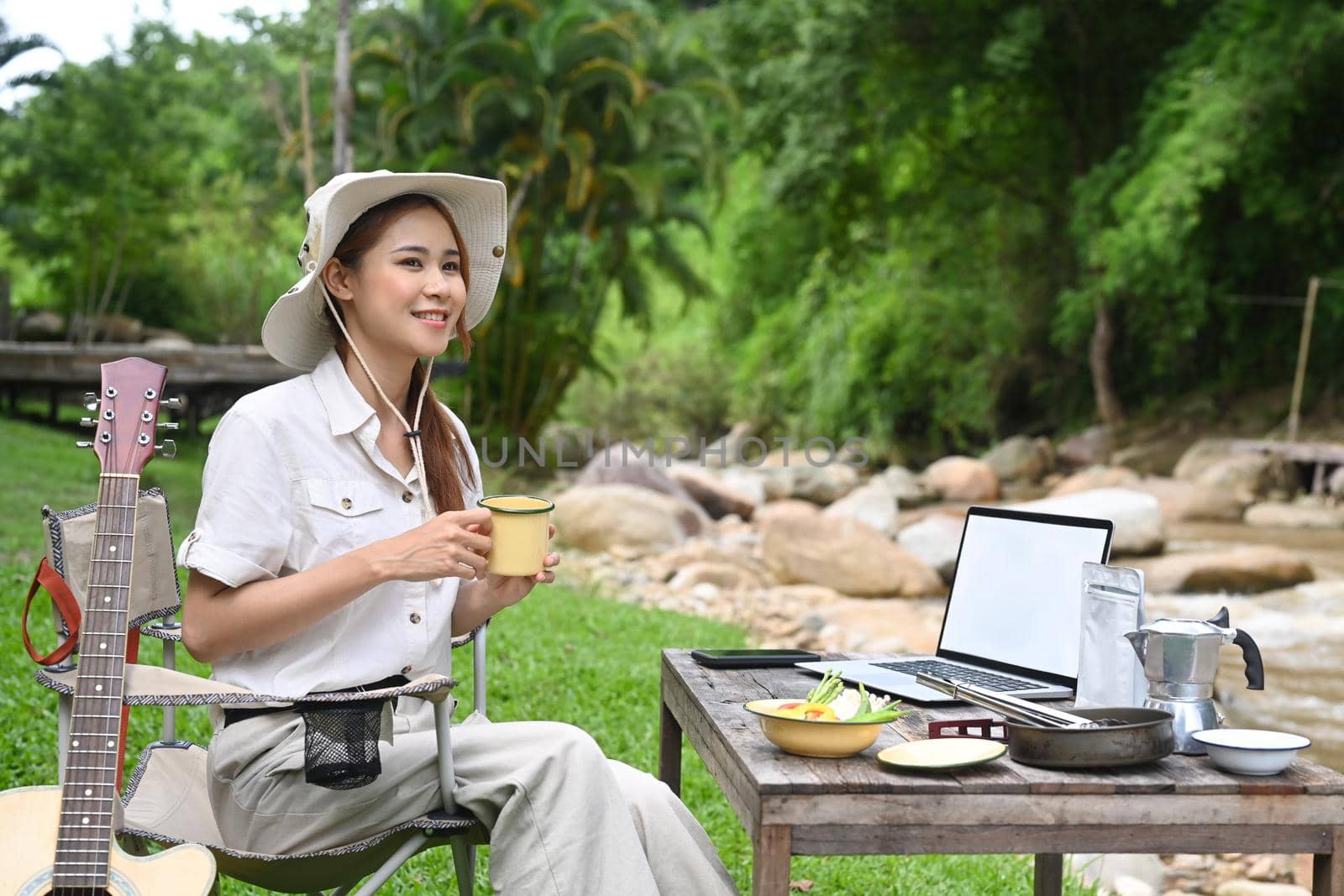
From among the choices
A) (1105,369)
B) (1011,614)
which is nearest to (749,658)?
(1011,614)

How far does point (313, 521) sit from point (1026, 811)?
1.21 meters

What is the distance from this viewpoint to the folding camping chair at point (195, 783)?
6.64ft

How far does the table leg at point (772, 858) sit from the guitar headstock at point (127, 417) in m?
1.07

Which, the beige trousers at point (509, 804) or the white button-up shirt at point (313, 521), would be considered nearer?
the beige trousers at point (509, 804)

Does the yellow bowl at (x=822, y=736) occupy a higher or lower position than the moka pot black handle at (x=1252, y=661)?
lower

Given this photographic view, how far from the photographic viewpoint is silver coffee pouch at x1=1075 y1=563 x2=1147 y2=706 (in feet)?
6.76

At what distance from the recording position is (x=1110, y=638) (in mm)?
2096

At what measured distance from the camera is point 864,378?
22.0 meters

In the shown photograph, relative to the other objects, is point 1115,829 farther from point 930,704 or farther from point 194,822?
point 194,822

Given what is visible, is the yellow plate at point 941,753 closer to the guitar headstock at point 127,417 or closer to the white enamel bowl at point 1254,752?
the white enamel bowl at point 1254,752

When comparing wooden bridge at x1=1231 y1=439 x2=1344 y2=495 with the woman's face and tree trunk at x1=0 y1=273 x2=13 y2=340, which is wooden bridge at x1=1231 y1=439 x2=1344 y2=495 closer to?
the woman's face

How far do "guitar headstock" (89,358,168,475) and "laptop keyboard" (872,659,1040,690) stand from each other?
1.38 meters

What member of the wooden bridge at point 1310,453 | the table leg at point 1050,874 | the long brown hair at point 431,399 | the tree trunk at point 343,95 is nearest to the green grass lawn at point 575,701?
the table leg at point 1050,874

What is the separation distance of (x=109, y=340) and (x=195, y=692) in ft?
66.1
